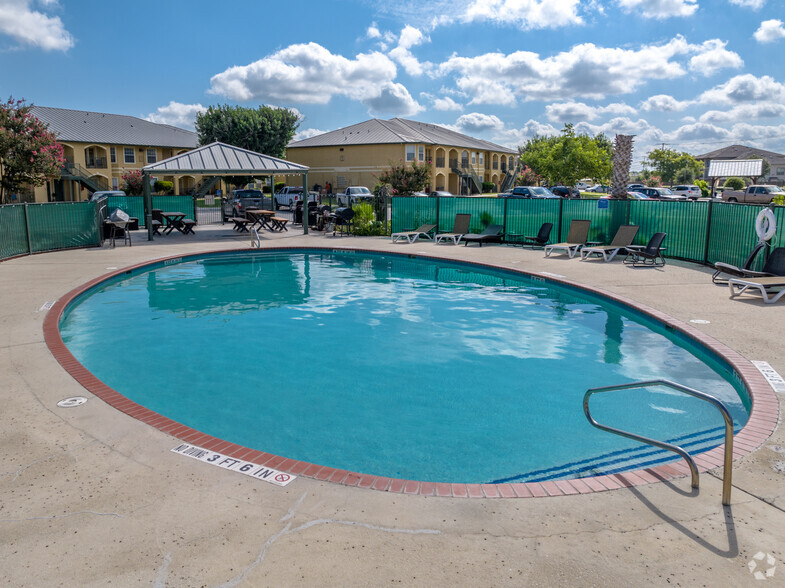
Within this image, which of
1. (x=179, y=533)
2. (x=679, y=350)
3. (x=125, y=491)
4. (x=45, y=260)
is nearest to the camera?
(x=179, y=533)

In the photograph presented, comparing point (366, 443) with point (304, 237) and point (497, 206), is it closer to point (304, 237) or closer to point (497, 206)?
point (497, 206)

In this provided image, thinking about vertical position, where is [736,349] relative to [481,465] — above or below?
above

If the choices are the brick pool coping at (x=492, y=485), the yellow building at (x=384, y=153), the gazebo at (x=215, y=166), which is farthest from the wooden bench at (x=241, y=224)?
the yellow building at (x=384, y=153)

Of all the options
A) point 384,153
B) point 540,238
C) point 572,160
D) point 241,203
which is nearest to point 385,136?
point 384,153

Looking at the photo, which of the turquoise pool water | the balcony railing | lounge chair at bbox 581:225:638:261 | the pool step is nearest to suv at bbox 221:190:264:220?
the turquoise pool water

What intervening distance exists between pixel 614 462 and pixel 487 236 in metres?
17.2

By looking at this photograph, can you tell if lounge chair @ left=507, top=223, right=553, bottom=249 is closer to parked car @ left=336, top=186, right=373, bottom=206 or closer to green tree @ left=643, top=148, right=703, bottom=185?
parked car @ left=336, top=186, right=373, bottom=206

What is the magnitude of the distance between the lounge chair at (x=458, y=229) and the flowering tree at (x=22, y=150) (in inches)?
787

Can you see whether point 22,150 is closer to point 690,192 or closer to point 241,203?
point 241,203

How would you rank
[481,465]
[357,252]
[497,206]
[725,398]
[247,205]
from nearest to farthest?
[481,465] < [725,398] < [357,252] < [497,206] < [247,205]

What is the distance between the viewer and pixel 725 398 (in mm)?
7754

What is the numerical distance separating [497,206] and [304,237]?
8.39 metres

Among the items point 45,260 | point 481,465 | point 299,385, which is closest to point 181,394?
point 299,385

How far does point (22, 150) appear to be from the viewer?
28.2 m
